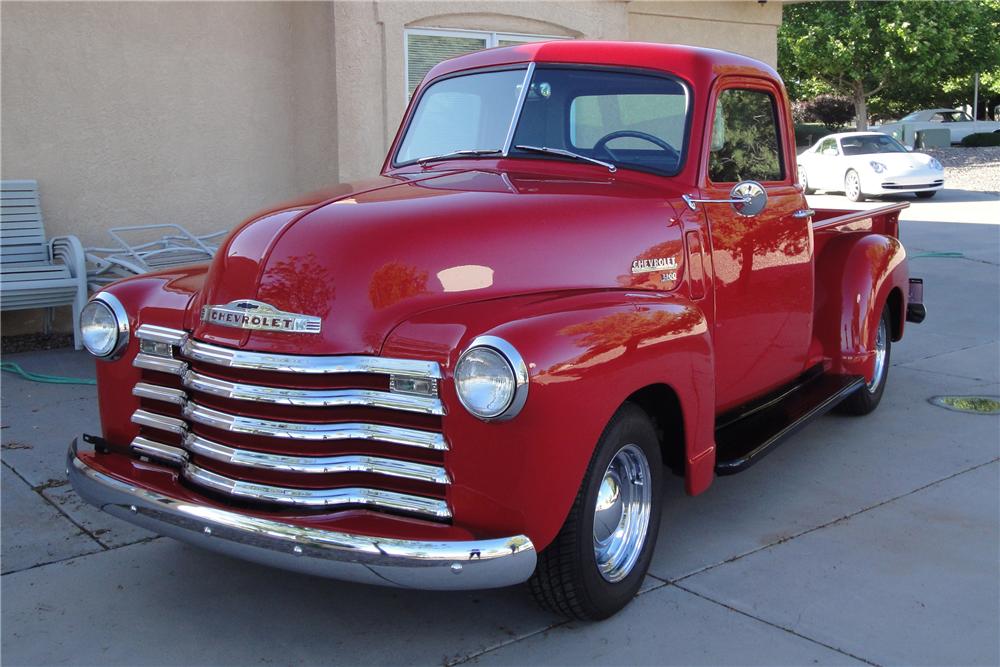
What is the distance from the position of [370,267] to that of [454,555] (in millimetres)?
957

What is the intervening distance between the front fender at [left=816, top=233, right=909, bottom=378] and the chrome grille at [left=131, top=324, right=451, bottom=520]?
10.4ft

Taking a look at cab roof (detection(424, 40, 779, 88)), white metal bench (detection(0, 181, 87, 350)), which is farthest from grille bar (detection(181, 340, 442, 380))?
white metal bench (detection(0, 181, 87, 350))

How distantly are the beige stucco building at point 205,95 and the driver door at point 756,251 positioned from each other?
4.39 meters

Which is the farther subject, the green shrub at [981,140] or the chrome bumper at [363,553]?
the green shrub at [981,140]

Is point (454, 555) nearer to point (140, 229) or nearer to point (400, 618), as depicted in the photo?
point (400, 618)

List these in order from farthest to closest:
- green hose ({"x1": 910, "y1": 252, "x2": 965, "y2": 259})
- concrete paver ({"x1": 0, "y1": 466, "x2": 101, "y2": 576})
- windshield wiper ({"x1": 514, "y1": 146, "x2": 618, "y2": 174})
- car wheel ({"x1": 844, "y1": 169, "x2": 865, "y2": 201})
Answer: car wheel ({"x1": 844, "y1": 169, "x2": 865, "y2": 201})
green hose ({"x1": 910, "y1": 252, "x2": 965, "y2": 259})
windshield wiper ({"x1": 514, "y1": 146, "x2": 618, "y2": 174})
concrete paver ({"x1": 0, "y1": 466, "x2": 101, "y2": 576})

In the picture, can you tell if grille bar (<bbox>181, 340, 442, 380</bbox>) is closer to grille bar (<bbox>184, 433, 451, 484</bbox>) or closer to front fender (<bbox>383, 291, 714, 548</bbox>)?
front fender (<bbox>383, 291, 714, 548</bbox>)

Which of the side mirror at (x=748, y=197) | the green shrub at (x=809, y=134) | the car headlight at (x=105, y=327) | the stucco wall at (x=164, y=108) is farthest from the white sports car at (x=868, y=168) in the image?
the car headlight at (x=105, y=327)

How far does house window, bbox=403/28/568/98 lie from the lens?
28.8ft

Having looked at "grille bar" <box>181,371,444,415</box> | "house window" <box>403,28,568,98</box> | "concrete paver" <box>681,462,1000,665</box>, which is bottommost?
"concrete paver" <box>681,462,1000,665</box>

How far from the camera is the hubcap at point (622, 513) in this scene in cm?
348

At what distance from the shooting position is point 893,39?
29719 millimetres

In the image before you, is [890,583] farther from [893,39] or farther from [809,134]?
[809,134]

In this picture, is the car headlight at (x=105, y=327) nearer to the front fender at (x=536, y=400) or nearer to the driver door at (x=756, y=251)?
the front fender at (x=536, y=400)
